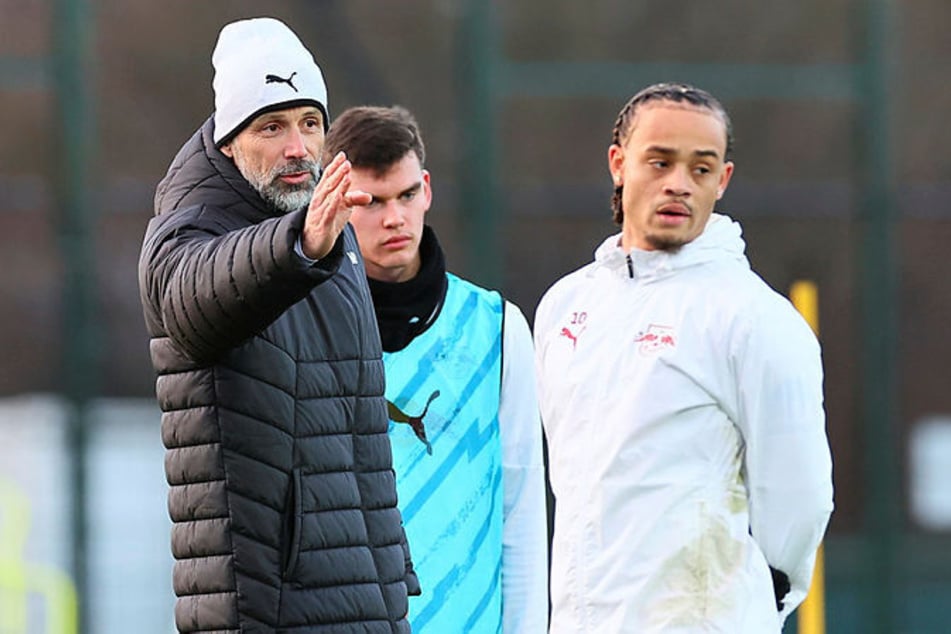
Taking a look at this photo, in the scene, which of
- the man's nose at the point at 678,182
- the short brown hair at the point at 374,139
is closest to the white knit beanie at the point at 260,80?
the short brown hair at the point at 374,139

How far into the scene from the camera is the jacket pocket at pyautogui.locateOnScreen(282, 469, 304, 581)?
9.69ft

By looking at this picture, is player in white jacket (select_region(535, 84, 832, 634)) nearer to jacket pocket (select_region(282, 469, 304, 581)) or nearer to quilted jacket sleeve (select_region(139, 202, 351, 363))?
jacket pocket (select_region(282, 469, 304, 581))

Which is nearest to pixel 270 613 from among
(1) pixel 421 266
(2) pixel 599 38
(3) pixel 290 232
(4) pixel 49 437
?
(3) pixel 290 232

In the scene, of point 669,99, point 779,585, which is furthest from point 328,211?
point 779,585

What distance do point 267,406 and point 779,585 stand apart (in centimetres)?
115

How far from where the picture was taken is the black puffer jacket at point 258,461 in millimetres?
2949

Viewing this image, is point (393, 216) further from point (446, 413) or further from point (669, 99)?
point (669, 99)

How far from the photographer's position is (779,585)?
143 inches

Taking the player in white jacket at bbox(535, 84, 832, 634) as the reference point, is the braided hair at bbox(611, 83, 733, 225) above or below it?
above

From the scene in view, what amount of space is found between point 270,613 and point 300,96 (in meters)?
0.82

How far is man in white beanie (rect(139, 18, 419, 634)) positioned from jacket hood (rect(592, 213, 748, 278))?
78cm

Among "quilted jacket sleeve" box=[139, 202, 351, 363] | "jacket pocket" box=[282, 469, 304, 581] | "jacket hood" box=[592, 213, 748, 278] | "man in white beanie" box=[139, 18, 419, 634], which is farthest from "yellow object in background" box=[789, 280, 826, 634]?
"quilted jacket sleeve" box=[139, 202, 351, 363]

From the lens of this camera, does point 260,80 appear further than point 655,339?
No

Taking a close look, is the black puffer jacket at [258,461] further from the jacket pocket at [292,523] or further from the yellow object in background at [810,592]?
the yellow object in background at [810,592]
